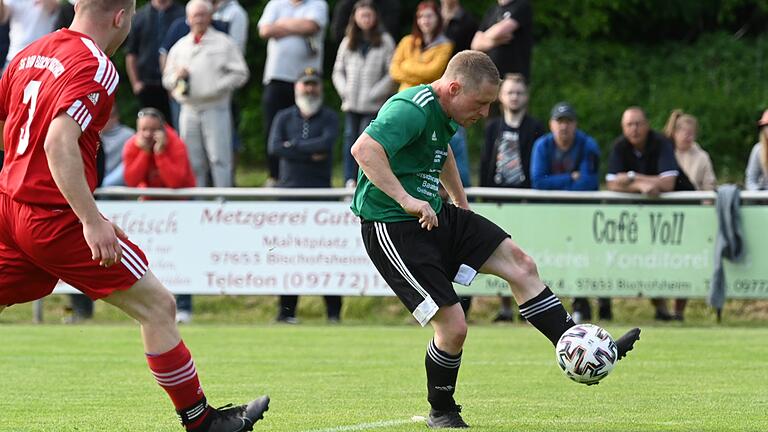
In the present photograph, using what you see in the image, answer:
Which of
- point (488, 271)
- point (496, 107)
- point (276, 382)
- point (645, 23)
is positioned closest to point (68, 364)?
point (276, 382)

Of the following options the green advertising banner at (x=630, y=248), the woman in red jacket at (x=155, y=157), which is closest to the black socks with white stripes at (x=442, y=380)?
the green advertising banner at (x=630, y=248)

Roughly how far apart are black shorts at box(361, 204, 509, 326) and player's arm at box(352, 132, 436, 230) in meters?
0.29

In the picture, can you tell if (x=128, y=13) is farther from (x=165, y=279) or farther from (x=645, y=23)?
(x=645, y=23)

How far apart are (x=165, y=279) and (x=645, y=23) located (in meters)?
18.6

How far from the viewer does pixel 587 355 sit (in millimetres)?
7484

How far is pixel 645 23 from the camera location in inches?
1255

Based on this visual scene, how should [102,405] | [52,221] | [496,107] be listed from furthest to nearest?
[496,107] < [102,405] < [52,221]

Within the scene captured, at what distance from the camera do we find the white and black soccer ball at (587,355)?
295 inches

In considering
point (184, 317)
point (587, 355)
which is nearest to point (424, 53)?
point (184, 317)

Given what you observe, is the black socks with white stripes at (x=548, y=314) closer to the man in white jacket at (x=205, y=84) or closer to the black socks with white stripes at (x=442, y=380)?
the black socks with white stripes at (x=442, y=380)

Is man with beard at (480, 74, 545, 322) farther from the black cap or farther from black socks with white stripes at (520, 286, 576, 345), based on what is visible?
black socks with white stripes at (520, 286, 576, 345)

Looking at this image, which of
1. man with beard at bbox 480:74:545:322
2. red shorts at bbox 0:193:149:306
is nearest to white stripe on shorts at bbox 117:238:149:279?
red shorts at bbox 0:193:149:306

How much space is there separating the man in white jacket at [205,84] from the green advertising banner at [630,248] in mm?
3695

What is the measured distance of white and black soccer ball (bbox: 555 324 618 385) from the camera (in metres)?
7.50
